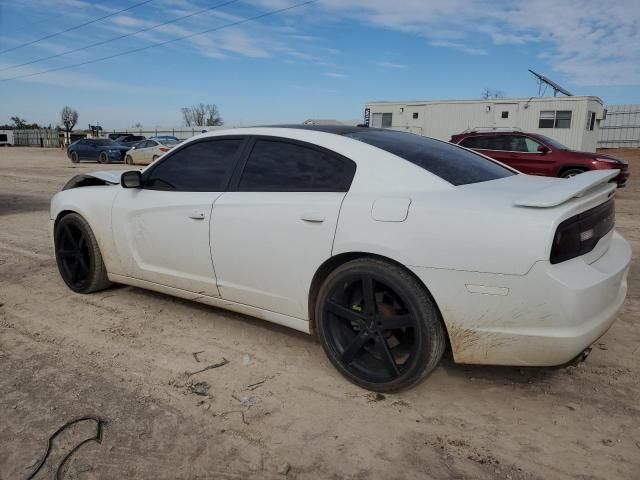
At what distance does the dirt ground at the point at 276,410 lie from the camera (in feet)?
7.39

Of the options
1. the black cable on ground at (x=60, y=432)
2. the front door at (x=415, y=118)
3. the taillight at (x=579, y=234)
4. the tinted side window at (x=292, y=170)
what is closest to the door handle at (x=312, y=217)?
the tinted side window at (x=292, y=170)

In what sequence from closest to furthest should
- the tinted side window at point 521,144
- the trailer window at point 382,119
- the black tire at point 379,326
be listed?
the black tire at point 379,326 → the tinted side window at point 521,144 → the trailer window at point 382,119

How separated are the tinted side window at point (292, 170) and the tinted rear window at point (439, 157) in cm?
27

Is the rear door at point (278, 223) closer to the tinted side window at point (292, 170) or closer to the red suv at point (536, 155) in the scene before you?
the tinted side window at point (292, 170)

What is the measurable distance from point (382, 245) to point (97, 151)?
88.1 ft

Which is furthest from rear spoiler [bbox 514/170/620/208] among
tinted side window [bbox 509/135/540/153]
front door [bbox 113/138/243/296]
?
tinted side window [bbox 509/135/540/153]

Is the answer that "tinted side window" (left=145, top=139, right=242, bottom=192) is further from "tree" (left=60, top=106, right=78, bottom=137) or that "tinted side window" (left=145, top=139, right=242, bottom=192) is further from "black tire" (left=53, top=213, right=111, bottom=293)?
"tree" (left=60, top=106, right=78, bottom=137)

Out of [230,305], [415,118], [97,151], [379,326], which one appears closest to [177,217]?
A: [230,305]

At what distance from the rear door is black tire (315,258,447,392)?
0.68 feet

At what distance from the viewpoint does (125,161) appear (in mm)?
25547

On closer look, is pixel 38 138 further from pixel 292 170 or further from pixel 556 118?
pixel 292 170

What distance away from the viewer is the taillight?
234cm

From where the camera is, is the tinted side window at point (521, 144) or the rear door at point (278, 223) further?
the tinted side window at point (521, 144)

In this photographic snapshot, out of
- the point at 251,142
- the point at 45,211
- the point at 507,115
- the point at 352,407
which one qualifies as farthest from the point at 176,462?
the point at 507,115
